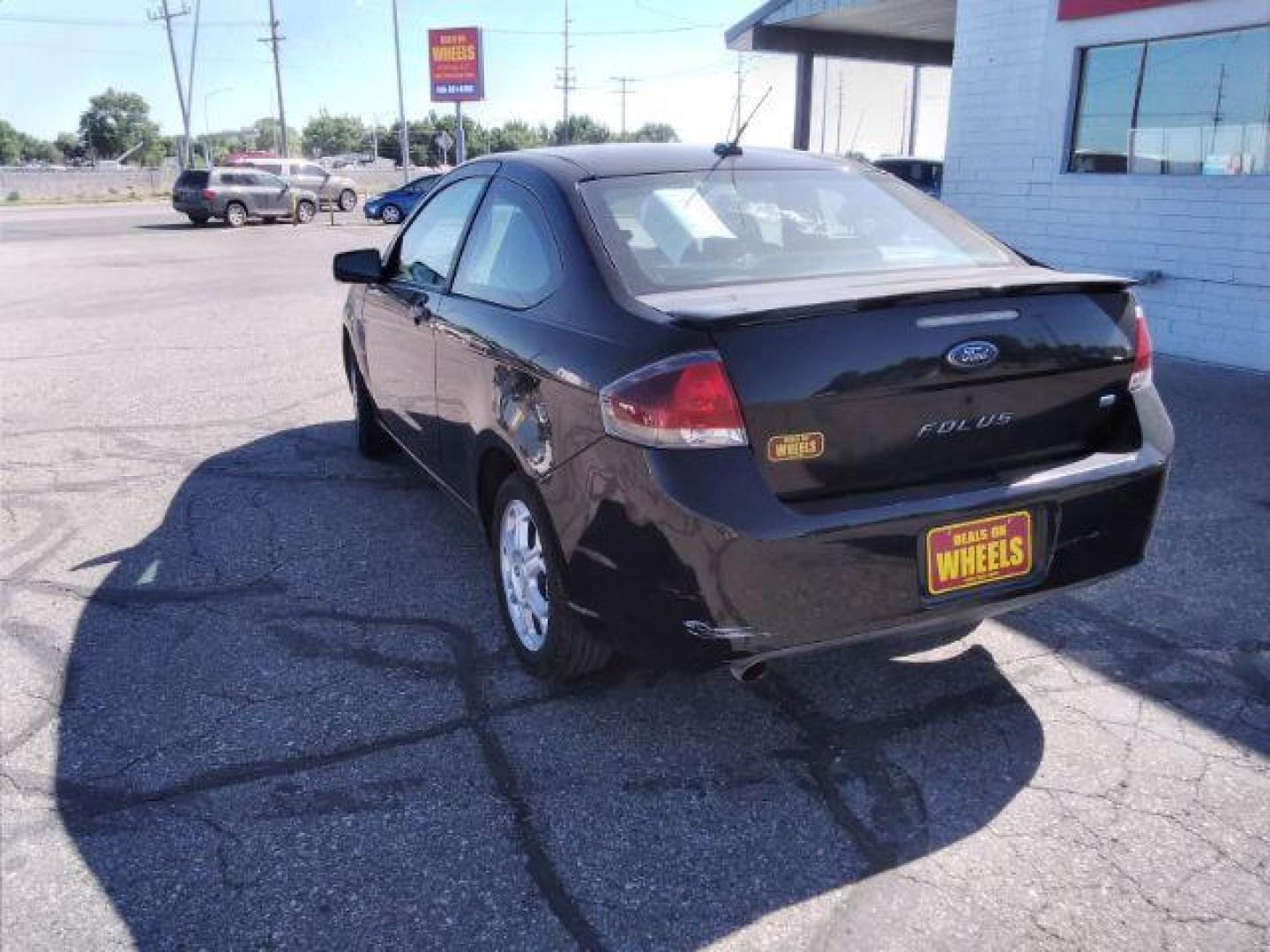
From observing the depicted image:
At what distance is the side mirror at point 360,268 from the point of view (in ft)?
15.8

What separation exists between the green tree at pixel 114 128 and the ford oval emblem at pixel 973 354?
136 m

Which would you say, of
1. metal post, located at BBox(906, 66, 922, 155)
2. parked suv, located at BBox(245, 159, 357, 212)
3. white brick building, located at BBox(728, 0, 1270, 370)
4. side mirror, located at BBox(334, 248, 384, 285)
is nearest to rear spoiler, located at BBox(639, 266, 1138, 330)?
side mirror, located at BBox(334, 248, 384, 285)

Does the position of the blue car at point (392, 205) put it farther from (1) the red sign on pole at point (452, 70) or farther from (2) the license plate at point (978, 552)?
(2) the license plate at point (978, 552)

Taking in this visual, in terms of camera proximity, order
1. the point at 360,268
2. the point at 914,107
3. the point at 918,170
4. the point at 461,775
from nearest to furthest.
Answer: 1. the point at 461,775
2. the point at 360,268
3. the point at 918,170
4. the point at 914,107

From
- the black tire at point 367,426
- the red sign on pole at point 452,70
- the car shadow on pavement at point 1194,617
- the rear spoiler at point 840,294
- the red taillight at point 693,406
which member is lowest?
the car shadow on pavement at point 1194,617

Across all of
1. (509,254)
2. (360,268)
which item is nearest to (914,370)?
(509,254)

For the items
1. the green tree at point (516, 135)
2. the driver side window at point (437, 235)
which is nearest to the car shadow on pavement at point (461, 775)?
the driver side window at point (437, 235)

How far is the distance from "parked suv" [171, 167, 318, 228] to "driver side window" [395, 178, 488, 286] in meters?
25.7

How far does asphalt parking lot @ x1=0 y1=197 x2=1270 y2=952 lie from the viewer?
2.34 m

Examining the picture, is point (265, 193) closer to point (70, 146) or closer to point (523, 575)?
point (523, 575)

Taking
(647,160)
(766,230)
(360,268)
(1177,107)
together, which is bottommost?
(360,268)

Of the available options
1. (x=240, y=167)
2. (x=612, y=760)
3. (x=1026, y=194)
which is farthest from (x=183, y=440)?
(x=240, y=167)

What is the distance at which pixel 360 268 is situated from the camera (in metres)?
4.83

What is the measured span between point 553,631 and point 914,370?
1.32m
